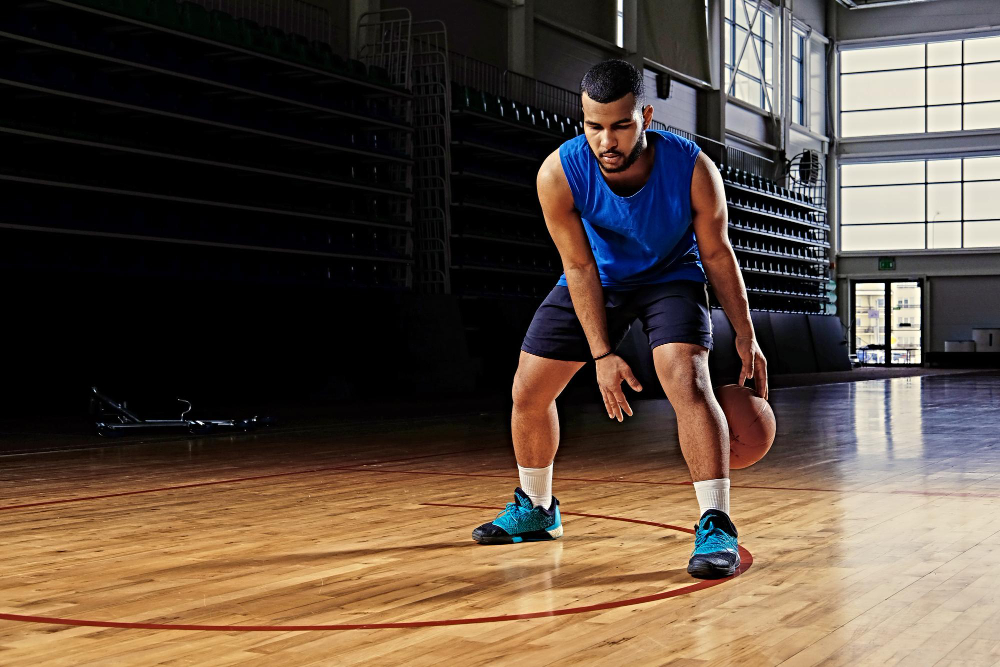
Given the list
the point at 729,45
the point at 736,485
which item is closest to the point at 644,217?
the point at 736,485

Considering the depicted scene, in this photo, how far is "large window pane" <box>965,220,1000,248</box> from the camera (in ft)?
91.4

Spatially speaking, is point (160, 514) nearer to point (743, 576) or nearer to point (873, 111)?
point (743, 576)

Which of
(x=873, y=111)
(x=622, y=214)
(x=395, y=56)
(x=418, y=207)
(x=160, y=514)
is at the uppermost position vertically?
(x=873, y=111)

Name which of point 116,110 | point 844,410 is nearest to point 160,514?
point 116,110

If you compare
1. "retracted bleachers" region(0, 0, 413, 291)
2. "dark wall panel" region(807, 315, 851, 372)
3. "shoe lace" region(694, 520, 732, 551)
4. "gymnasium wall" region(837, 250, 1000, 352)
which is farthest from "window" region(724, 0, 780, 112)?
"shoe lace" region(694, 520, 732, 551)

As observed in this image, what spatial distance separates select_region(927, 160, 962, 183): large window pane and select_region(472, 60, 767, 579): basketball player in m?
27.0

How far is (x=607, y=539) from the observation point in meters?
3.55

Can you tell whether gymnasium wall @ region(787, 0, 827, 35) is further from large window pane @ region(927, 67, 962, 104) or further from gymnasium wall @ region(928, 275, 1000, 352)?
gymnasium wall @ region(928, 275, 1000, 352)

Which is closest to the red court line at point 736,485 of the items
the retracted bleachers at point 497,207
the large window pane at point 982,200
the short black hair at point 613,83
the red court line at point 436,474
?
the red court line at point 436,474

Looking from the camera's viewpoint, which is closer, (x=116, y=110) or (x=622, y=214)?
(x=622, y=214)

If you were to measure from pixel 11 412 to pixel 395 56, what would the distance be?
20.7 feet


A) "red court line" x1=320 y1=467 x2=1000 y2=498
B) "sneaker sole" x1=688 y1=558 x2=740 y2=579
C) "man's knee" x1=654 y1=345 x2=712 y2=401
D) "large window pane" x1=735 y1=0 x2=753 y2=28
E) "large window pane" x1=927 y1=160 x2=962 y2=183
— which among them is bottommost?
"red court line" x1=320 y1=467 x2=1000 y2=498

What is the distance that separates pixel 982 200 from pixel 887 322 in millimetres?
3540

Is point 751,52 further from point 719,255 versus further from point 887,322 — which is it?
point 719,255
